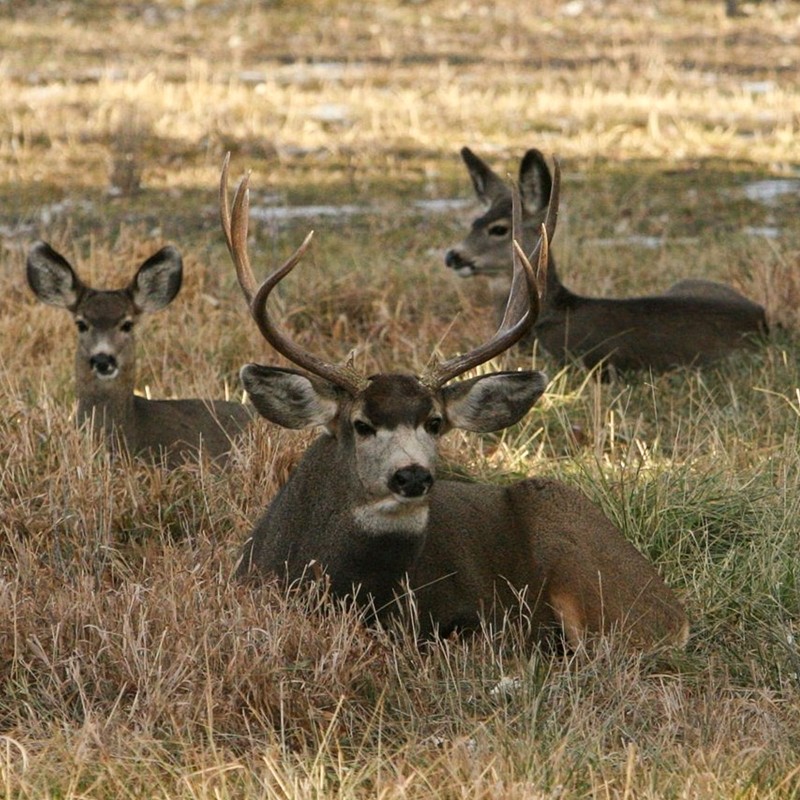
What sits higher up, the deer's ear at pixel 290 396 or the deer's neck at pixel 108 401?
the deer's ear at pixel 290 396

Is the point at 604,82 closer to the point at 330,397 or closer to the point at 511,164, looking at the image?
the point at 511,164

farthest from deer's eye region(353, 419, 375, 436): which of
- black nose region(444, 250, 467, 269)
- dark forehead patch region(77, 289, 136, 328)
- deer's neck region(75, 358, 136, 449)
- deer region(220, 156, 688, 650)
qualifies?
black nose region(444, 250, 467, 269)

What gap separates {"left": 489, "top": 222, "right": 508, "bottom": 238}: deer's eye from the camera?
9078 mm

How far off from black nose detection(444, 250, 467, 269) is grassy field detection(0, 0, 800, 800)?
21cm

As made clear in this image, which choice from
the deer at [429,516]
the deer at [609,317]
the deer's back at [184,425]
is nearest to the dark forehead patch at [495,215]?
the deer at [609,317]

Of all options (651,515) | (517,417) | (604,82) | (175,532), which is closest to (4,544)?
(175,532)

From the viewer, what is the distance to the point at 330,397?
16.5 ft

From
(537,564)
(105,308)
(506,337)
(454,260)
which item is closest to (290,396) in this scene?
(506,337)

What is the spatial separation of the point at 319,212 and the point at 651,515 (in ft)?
23.5

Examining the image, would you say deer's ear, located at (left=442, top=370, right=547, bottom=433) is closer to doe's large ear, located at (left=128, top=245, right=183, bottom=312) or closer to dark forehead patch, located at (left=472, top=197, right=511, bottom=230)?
doe's large ear, located at (left=128, top=245, right=183, bottom=312)

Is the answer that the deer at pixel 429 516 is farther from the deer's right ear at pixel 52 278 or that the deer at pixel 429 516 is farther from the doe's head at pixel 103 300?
the deer's right ear at pixel 52 278

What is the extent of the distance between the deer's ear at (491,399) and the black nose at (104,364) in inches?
103

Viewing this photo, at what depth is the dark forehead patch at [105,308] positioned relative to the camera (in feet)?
24.5

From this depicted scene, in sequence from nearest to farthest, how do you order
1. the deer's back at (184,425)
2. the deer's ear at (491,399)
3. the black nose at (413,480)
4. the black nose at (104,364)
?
1. the black nose at (413,480)
2. the deer's ear at (491,399)
3. the deer's back at (184,425)
4. the black nose at (104,364)
